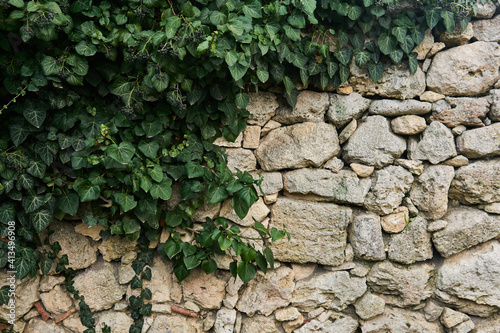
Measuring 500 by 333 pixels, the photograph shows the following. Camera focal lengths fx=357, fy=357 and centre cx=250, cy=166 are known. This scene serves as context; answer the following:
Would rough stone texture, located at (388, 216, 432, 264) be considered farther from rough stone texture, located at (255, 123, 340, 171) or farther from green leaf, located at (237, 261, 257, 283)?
green leaf, located at (237, 261, 257, 283)

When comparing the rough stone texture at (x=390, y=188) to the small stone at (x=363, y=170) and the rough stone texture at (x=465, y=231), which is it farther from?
the rough stone texture at (x=465, y=231)

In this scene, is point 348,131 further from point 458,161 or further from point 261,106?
point 458,161

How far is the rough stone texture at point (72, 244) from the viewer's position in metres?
2.28

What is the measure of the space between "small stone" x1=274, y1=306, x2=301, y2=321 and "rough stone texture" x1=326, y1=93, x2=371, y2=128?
1.30 meters

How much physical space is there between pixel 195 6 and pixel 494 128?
201cm

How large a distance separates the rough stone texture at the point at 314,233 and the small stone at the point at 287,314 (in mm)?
331

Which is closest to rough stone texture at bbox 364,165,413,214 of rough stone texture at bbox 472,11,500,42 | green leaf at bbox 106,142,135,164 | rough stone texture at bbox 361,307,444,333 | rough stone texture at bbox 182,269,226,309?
rough stone texture at bbox 361,307,444,333

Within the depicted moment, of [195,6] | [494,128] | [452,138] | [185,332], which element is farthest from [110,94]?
[494,128]

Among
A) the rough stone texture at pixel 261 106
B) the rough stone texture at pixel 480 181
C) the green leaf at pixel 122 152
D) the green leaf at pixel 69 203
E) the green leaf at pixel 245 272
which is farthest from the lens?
the rough stone texture at pixel 261 106

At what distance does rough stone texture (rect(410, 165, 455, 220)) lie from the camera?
91.3 inches

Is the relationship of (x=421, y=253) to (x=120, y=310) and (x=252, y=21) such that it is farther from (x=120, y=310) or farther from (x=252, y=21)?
(x=120, y=310)

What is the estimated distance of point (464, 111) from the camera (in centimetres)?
232

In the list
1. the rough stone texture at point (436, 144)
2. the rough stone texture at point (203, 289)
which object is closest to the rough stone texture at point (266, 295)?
the rough stone texture at point (203, 289)

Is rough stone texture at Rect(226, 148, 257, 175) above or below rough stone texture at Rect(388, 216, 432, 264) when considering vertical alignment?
above
